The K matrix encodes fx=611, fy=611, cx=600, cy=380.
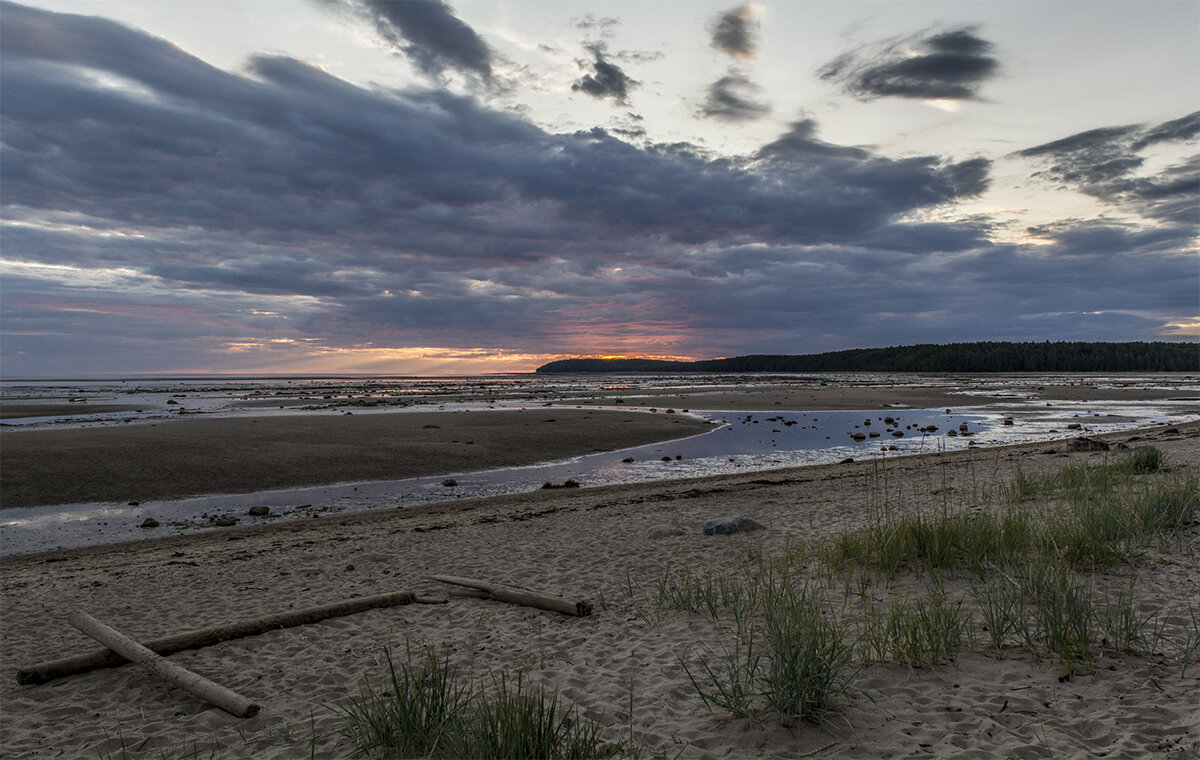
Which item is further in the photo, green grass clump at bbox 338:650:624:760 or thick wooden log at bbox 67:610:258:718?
thick wooden log at bbox 67:610:258:718

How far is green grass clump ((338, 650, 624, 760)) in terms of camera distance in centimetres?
394

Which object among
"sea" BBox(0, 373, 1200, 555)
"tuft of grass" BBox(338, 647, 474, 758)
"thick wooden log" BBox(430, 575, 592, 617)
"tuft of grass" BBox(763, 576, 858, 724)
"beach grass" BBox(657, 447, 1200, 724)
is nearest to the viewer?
"tuft of grass" BBox(338, 647, 474, 758)

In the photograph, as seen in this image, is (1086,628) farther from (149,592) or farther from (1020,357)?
(1020,357)

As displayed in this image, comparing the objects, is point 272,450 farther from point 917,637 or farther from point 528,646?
point 917,637

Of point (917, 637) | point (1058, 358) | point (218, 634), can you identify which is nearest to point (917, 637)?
point (917, 637)

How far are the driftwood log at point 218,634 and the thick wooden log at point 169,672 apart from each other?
0.53 ft

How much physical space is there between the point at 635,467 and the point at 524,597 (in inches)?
547

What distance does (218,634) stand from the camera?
285 inches

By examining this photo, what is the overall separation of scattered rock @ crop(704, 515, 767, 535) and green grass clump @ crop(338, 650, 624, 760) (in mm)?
6933

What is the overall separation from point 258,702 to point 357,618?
216 cm

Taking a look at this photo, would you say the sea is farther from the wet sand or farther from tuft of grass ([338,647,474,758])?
tuft of grass ([338,647,474,758])

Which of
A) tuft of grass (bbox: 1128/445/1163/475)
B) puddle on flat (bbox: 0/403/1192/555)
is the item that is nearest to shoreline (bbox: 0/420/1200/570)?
puddle on flat (bbox: 0/403/1192/555)

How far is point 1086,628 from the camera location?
17.9ft

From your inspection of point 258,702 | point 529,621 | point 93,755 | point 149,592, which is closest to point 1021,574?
point 529,621
